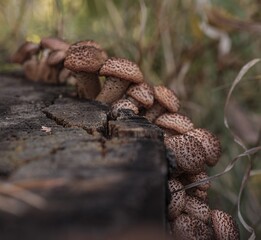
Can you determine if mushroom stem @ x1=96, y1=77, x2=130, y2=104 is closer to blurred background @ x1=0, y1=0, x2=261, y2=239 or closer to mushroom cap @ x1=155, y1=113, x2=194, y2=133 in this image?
mushroom cap @ x1=155, y1=113, x2=194, y2=133

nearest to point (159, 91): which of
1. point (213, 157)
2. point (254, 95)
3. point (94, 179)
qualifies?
point (213, 157)

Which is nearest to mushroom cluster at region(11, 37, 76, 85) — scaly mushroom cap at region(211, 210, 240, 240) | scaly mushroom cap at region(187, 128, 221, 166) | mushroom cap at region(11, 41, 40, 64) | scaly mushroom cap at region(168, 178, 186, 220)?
mushroom cap at region(11, 41, 40, 64)

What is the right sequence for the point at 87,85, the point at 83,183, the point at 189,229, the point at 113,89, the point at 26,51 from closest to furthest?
the point at 83,183
the point at 189,229
the point at 113,89
the point at 87,85
the point at 26,51

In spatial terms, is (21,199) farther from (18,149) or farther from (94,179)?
(18,149)

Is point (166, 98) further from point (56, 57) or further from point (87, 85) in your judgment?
point (56, 57)

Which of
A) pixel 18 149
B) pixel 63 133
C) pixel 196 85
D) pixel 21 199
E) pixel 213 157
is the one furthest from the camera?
pixel 196 85

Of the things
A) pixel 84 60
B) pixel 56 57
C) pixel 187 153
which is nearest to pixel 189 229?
pixel 187 153
